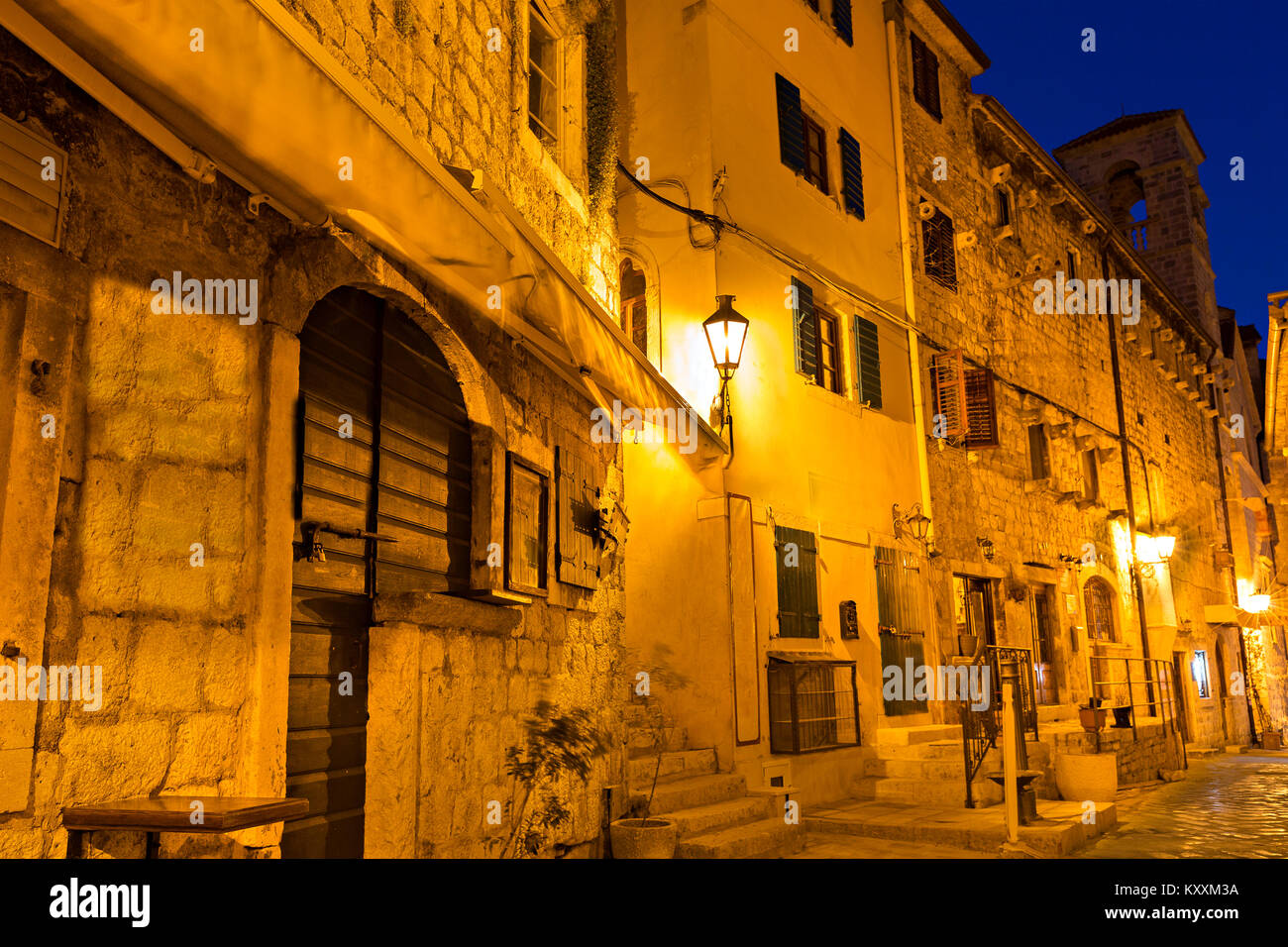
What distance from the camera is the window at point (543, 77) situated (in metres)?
7.05

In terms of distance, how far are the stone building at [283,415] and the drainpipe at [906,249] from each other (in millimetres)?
8034

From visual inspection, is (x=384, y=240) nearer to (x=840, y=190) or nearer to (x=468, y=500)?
(x=468, y=500)

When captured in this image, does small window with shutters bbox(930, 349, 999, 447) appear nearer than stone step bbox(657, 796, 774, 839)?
No

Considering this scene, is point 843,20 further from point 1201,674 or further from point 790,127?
point 1201,674

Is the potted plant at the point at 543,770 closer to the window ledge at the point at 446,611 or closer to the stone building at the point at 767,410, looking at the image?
the window ledge at the point at 446,611

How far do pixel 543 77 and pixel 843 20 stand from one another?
27.3 feet

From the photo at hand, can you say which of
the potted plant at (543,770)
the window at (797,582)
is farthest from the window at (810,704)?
the potted plant at (543,770)

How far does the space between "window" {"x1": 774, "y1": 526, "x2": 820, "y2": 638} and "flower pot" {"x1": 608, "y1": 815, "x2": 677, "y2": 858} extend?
403 cm

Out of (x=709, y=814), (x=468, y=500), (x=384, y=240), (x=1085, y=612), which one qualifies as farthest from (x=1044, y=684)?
(x=384, y=240)

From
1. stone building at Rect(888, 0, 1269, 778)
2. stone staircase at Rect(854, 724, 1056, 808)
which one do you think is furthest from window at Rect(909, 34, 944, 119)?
stone staircase at Rect(854, 724, 1056, 808)

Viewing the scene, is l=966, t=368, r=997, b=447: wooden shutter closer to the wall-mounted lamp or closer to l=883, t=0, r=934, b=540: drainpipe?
l=883, t=0, r=934, b=540: drainpipe

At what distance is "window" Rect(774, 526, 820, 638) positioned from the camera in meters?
10.3

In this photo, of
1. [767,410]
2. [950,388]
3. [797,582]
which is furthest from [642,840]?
[950,388]
